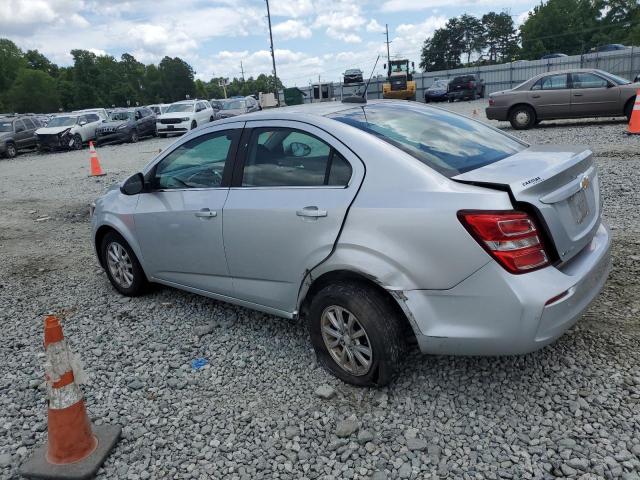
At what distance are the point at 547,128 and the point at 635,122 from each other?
280 centimetres

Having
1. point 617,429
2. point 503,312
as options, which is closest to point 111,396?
point 503,312

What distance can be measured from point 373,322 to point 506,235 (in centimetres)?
85

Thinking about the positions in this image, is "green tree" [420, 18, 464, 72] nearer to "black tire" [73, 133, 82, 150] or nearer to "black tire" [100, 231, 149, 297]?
"black tire" [73, 133, 82, 150]

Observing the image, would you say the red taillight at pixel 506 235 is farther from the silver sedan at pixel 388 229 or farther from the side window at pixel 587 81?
the side window at pixel 587 81

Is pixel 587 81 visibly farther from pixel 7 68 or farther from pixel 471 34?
pixel 7 68

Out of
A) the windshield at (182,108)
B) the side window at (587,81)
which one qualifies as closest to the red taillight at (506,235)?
the side window at (587,81)

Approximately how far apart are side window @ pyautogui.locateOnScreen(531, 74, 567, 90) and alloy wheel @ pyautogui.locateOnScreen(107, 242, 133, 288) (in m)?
12.4

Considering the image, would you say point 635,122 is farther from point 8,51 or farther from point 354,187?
point 8,51

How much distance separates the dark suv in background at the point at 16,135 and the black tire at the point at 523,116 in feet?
66.4

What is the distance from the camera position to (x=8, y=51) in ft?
348

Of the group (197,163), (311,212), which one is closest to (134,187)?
(197,163)

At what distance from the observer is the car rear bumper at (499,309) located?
99.1 inches

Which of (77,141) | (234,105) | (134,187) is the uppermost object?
(234,105)

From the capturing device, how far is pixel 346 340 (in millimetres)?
3096
